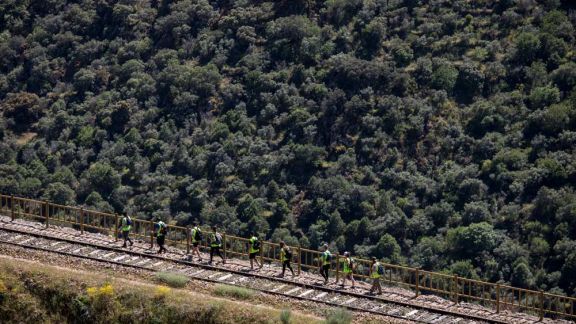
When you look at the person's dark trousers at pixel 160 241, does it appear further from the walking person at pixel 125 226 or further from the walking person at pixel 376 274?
the walking person at pixel 376 274

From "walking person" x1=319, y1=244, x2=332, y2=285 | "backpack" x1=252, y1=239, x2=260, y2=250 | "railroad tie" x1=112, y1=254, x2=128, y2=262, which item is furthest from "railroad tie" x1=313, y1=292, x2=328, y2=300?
"railroad tie" x1=112, y1=254, x2=128, y2=262

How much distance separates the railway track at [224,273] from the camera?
4172 cm

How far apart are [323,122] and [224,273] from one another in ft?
99.7

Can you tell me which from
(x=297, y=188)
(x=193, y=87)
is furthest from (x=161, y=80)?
(x=297, y=188)

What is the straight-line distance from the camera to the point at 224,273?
44906 millimetres

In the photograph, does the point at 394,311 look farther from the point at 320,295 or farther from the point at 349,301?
the point at 320,295

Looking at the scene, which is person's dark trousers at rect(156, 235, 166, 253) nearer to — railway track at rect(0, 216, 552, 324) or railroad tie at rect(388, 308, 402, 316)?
railway track at rect(0, 216, 552, 324)

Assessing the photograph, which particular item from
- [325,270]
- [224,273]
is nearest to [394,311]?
[325,270]

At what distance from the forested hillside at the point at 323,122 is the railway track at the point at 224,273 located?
19.9 metres

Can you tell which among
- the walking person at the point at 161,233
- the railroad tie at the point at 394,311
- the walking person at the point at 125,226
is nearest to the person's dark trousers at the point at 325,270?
the railroad tie at the point at 394,311

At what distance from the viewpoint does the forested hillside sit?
220 ft

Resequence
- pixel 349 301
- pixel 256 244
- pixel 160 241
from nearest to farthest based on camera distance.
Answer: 1. pixel 349 301
2. pixel 256 244
3. pixel 160 241

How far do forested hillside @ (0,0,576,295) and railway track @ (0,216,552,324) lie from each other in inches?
782

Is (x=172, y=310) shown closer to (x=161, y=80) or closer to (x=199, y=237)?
(x=199, y=237)
